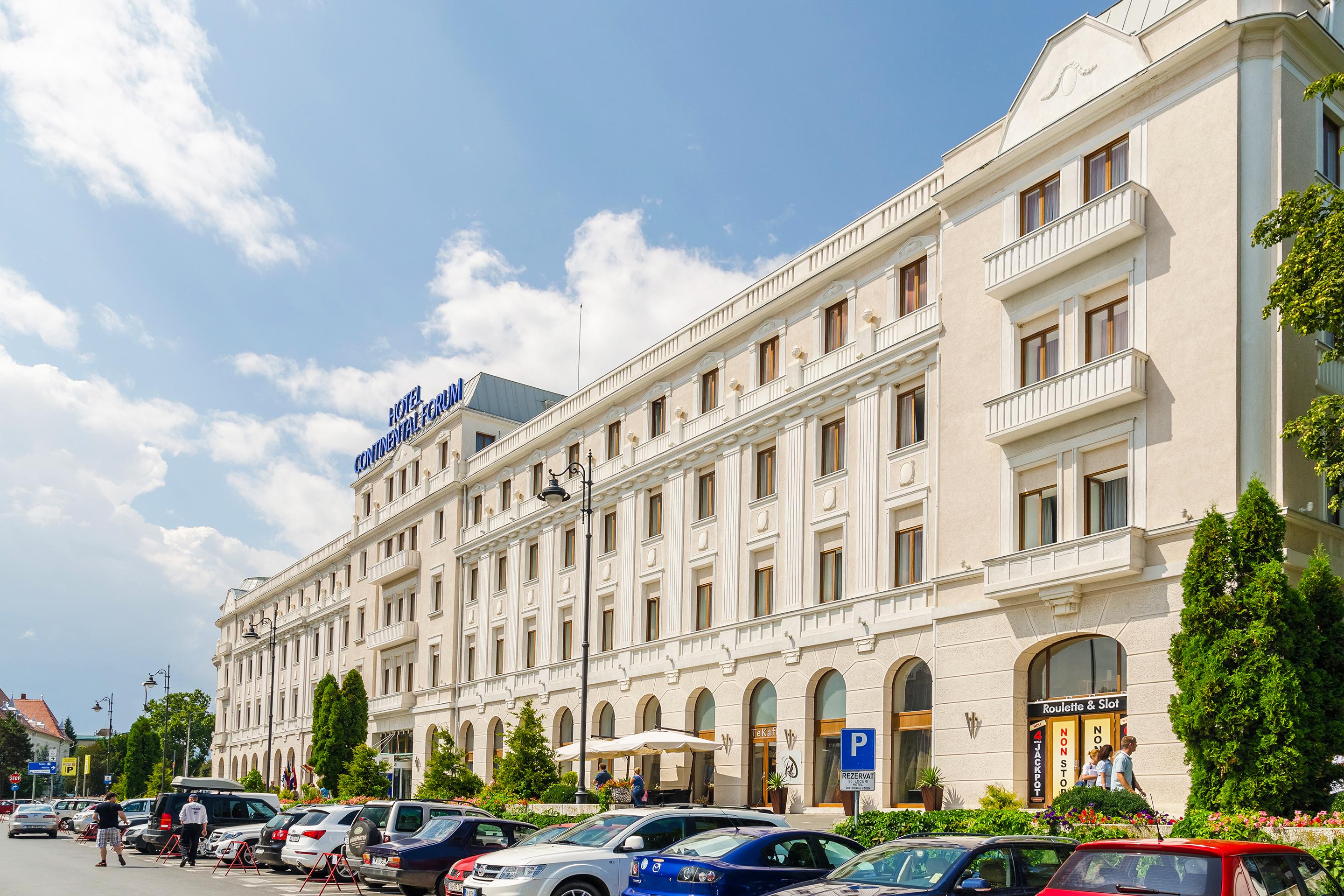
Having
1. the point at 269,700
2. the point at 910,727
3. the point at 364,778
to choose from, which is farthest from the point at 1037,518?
the point at 269,700

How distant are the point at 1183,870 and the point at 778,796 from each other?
72.0ft

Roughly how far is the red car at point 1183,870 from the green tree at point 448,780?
33313 mm

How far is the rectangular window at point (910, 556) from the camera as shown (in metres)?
29.9

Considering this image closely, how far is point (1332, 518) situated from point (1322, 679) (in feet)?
14.2

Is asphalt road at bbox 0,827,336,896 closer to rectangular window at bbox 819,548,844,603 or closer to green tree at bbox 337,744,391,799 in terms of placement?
rectangular window at bbox 819,548,844,603

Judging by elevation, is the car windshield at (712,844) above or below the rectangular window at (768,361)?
below

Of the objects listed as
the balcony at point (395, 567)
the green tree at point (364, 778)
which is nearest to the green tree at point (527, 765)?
the green tree at point (364, 778)

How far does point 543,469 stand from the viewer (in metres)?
49.1

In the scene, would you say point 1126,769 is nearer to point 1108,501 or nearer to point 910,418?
point 1108,501

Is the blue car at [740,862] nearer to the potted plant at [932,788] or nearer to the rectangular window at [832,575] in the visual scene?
the potted plant at [932,788]

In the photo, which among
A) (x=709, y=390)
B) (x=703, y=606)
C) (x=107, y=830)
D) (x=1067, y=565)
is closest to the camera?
(x=1067, y=565)

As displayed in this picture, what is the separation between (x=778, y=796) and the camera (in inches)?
1250

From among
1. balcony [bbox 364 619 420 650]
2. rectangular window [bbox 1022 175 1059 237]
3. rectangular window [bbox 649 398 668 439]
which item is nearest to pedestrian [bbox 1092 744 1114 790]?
rectangular window [bbox 1022 175 1059 237]

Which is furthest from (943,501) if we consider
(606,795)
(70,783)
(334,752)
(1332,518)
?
(70,783)
